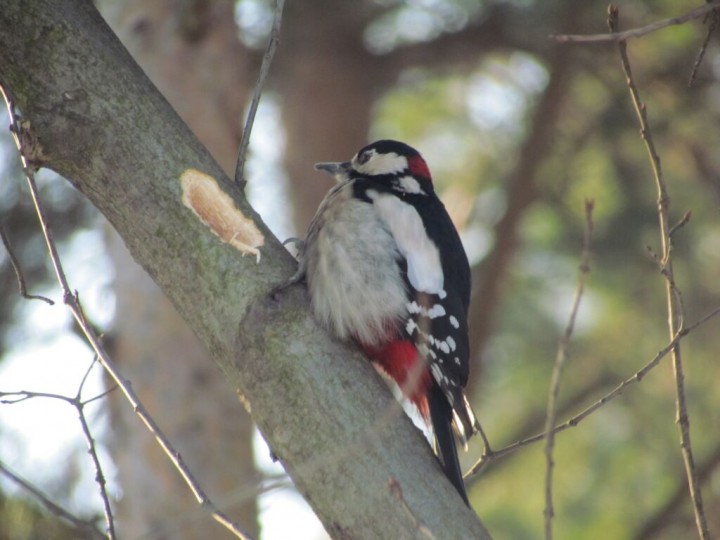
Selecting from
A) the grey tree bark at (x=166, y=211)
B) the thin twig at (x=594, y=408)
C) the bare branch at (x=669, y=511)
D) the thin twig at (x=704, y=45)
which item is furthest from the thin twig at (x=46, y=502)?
the bare branch at (x=669, y=511)

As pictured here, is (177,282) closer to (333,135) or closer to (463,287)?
(463,287)

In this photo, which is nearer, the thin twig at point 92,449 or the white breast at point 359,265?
the thin twig at point 92,449

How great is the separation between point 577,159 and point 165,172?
148 inches

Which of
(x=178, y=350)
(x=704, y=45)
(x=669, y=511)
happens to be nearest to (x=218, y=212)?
(x=704, y=45)

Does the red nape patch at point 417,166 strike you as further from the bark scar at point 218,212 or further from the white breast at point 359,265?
the bark scar at point 218,212

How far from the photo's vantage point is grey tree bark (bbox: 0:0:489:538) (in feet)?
6.28

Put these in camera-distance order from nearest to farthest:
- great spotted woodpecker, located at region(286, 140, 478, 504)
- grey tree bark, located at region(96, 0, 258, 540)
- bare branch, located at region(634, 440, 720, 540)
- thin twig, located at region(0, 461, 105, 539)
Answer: thin twig, located at region(0, 461, 105, 539), great spotted woodpecker, located at region(286, 140, 478, 504), bare branch, located at region(634, 440, 720, 540), grey tree bark, located at region(96, 0, 258, 540)

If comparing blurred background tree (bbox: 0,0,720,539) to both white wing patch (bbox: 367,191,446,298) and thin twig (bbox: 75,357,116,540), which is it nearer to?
white wing patch (bbox: 367,191,446,298)

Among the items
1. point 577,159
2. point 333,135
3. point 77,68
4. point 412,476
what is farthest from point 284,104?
point 412,476

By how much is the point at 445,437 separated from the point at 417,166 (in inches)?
57.1

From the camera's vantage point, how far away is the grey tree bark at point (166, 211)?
1.91 m

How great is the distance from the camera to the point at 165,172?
6.64 feet

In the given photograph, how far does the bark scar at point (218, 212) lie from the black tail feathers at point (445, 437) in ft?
1.98

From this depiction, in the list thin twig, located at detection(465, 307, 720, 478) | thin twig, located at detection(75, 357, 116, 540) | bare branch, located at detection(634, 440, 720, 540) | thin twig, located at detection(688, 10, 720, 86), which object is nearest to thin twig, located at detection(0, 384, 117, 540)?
thin twig, located at detection(75, 357, 116, 540)
